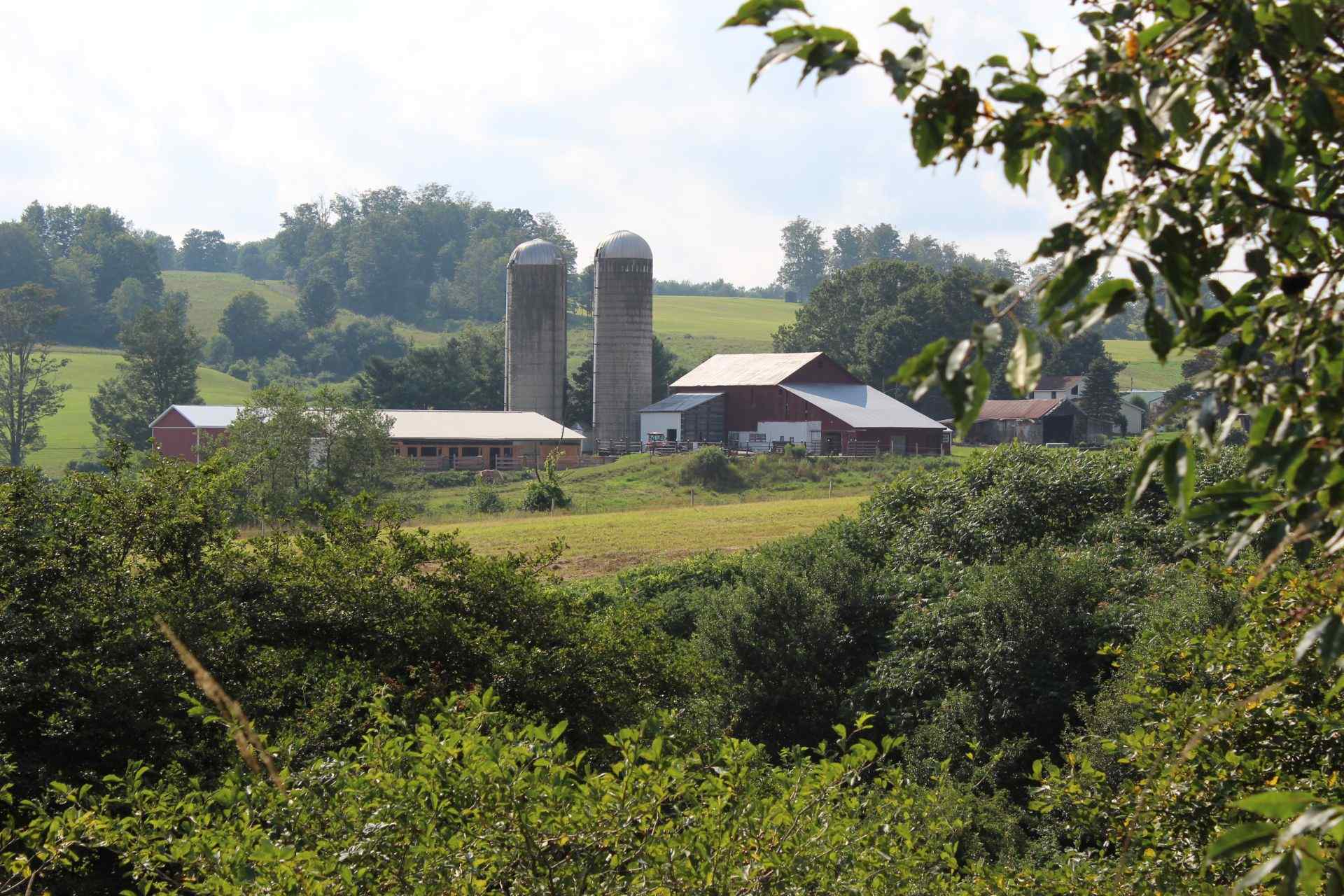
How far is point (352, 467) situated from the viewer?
164 ft

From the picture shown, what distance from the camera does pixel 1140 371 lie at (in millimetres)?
121875

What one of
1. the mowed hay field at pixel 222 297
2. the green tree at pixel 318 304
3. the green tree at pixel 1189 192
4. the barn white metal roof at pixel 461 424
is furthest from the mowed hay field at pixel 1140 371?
the green tree at pixel 1189 192

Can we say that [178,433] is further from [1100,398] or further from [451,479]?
[1100,398]

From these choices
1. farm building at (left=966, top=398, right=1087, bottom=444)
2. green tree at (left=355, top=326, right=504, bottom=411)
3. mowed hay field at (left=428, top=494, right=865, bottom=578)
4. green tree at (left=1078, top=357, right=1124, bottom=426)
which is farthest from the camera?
green tree at (left=1078, top=357, right=1124, bottom=426)

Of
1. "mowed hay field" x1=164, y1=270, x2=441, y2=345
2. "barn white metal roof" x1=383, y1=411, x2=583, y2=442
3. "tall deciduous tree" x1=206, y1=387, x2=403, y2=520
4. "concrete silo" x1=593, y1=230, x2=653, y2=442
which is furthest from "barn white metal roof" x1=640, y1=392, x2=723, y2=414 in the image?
"mowed hay field" x1=164, y1=270, x2=441, y2=345

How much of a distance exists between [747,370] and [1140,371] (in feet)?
187

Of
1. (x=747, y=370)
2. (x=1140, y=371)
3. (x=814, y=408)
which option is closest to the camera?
(x=814, y=408)

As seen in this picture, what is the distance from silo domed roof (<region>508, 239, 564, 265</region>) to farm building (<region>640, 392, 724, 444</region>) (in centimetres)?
1126

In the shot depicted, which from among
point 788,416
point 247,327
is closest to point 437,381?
point 788,416

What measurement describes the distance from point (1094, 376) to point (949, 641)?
7548 cm

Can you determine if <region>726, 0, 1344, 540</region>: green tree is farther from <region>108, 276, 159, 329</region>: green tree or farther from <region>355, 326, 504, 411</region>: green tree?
<region>108, 276, 159, 329</region>: green tree

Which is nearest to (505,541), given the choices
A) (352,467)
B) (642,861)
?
(352,467)

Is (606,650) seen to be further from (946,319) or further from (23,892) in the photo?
Answer: (946,319)

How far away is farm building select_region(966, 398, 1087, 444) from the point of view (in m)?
85.6
